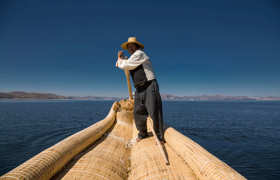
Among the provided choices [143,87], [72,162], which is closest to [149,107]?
[143,87]

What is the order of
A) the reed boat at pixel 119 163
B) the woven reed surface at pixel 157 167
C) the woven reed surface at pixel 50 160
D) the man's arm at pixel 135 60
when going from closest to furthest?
the woven reed surface at pixel 50 160, the reed boat at pixel 119 163, the woven reed surface at pixel 157 167, the man's arm at pixel 135 60

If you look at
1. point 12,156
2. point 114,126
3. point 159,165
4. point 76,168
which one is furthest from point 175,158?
point 12,156

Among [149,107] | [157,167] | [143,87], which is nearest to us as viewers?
[157,167]

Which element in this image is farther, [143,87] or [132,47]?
[132,47]

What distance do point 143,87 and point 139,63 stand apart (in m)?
0.62

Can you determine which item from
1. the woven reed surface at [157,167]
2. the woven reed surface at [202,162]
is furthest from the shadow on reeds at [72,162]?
the woven reed surface at [202,162]

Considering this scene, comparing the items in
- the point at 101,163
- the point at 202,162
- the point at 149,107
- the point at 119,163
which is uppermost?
the point at 149,107

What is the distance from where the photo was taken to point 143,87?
3598mm

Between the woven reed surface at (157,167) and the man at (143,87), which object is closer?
the woven reed surface at (157,167)

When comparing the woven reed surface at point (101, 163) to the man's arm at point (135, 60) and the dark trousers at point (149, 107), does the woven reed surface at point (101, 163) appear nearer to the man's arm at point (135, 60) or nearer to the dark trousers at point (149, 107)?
the dark trousers at point (149, 107)

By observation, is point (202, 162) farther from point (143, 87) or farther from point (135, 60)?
point (135, 60)

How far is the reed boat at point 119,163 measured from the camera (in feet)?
6.06

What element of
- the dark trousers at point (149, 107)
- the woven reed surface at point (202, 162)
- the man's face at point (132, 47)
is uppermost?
the man's face at point (132, 47)

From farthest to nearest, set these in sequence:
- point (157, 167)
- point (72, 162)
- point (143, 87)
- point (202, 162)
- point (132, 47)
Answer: point (132, 47), point (143, 87), point (72, 162), point (157, 167), point (202, 162)
